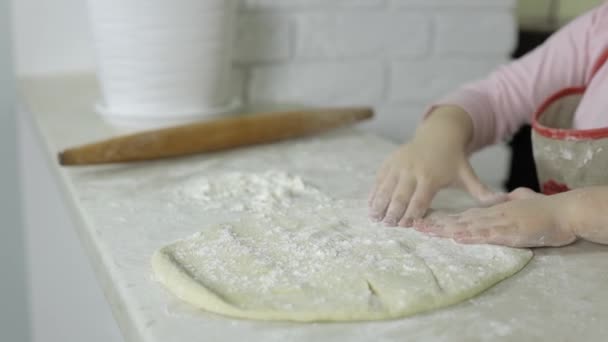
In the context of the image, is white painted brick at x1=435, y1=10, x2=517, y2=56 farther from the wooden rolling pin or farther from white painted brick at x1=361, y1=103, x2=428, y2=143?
the wooden rolling pin

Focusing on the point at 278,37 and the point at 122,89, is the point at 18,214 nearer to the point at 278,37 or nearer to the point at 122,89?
the point at 122,89

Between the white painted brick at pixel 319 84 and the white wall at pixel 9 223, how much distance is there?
344 mm

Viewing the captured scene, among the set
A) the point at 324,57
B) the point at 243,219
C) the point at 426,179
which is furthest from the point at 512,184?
the point at 243,219

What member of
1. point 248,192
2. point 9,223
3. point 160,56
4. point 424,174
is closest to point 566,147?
point 424,174

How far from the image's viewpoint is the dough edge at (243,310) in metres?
0.36

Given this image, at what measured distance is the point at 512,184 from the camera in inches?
45.3

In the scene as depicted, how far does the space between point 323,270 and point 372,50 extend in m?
0.65

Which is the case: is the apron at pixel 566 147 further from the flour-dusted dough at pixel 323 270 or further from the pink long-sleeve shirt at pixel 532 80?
the flour-dusted dough at pixel 323 270

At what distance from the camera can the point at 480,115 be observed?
28.2 inches

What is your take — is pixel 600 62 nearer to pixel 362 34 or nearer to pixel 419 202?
pixel 419 202

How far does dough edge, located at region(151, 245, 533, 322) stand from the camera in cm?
36

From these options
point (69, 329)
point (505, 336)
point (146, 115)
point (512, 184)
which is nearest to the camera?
point (505, 336)

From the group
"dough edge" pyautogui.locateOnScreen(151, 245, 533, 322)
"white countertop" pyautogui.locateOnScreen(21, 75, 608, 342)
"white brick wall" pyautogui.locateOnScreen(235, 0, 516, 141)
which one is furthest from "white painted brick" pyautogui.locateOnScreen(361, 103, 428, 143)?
"dough edge" pyautogui.locateOnScreen(151, 245, 533, 322)

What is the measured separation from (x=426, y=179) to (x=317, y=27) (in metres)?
0.46
